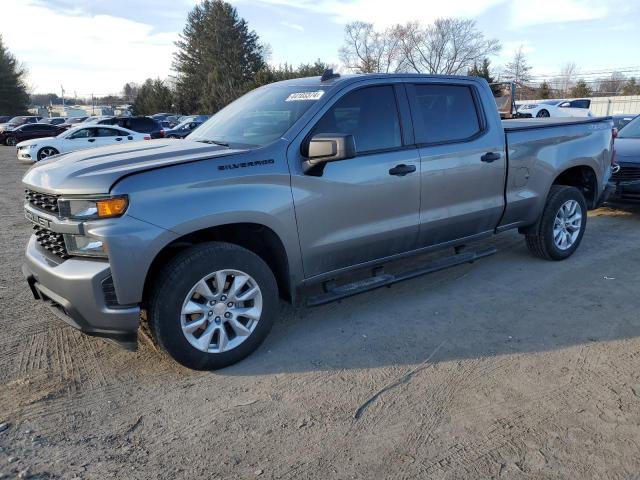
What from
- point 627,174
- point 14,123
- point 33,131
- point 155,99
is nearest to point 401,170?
point 627,174

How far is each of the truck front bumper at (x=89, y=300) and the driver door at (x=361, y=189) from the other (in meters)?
1.30

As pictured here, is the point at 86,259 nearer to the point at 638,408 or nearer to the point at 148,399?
the point at 148,399

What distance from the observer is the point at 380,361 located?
3.63m

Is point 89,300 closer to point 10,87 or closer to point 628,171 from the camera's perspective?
point 628,171

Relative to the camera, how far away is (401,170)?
4.17m

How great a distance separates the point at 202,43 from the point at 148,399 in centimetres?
6663

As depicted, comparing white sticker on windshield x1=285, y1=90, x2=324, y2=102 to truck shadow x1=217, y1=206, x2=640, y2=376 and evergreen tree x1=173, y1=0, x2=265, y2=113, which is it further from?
evergreen tree x1=173, y1=0, x2=265, y2=113

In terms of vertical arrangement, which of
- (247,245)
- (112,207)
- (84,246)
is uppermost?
(112,207)

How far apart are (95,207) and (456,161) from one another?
2.98 m

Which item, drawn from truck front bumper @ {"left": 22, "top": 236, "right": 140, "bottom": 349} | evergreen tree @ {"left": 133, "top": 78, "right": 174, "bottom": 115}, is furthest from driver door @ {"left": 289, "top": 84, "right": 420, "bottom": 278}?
evergreen tree @ {"left": 133, "top": 78, "right": 174, "bottom": 115}

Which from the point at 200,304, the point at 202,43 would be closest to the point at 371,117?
the point at 200,304

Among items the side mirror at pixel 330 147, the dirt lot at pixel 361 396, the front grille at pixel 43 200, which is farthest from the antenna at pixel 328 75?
the front grille at pixel 43 200

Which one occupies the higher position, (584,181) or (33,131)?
(33,131)

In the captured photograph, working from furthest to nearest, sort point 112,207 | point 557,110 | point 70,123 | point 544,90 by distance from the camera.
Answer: point 544,90 < point 70,123 < point 557,110 < point 112,207
